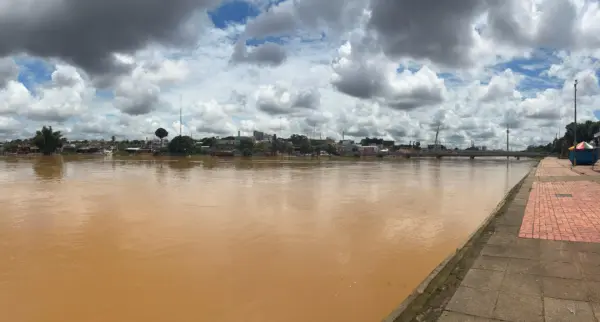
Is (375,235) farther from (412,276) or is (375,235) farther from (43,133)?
(43,133)

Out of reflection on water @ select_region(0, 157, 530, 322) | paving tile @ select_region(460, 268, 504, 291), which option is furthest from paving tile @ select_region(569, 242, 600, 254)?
reflection on water @ select_region(0, 157, 530, 322)

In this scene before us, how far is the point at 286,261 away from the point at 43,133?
11605 cm

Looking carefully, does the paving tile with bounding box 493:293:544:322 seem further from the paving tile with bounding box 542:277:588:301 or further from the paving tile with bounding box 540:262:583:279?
the paving tile with bounding box 540:262:583:279

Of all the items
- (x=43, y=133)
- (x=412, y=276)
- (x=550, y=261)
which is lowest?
(x=412, y=276)

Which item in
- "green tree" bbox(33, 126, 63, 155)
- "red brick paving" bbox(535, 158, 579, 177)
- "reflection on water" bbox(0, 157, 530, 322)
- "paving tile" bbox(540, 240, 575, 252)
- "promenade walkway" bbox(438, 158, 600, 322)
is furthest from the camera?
"green tree" bbox(33, 126, 63, 155)

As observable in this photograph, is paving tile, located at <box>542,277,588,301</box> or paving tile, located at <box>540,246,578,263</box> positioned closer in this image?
paving tile, located at <box>542,277,588,301</box>

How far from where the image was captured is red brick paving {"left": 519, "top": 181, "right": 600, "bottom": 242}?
824cm

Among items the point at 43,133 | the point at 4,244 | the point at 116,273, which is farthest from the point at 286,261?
the point at 43,133

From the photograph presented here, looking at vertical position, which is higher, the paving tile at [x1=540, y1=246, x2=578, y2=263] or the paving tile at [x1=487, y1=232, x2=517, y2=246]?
the paving tile at [x1=540, y1=246, x2=578, y2=263]

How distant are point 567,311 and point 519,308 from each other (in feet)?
1.60

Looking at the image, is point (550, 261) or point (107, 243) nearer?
point (550, 261)

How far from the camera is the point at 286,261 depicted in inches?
328

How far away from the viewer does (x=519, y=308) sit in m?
4.54

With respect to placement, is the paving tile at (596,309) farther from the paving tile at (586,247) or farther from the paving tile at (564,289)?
the paving tile at (586,247)
